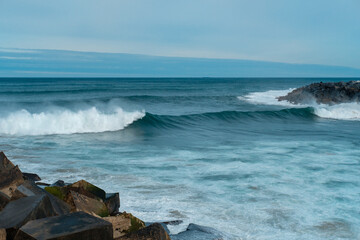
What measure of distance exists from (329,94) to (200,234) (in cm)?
3102

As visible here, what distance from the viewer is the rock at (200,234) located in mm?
4566

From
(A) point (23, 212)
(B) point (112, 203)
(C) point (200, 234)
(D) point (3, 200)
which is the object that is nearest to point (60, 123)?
(B) point (112, 203)

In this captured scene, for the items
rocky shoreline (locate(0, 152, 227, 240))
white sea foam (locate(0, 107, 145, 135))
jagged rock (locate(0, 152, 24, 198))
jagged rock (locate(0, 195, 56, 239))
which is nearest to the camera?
rocky shoreline (locate(0, 152, 227, 240))

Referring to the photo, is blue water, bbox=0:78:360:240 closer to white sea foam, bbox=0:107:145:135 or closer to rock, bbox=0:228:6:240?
white sea foam, bbox=0:107:145:135

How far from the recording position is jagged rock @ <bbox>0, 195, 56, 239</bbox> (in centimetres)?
325

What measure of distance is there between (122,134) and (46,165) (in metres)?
6.61

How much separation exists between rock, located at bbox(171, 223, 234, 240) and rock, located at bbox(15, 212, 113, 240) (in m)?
1.46

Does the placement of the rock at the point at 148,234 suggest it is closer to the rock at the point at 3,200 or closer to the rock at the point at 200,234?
the rock at the point at 200,234

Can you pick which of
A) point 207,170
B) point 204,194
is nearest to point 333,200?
point 204,194

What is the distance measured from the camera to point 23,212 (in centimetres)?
343

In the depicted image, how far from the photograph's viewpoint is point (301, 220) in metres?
5.67

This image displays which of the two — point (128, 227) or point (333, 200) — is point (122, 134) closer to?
point (333, 200)

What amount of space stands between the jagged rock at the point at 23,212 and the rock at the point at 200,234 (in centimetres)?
154

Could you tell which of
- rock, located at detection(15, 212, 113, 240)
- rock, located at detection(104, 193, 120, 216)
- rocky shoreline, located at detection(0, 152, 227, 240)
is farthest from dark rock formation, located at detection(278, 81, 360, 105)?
rock, located at detection(15, 212, 113, 240)
